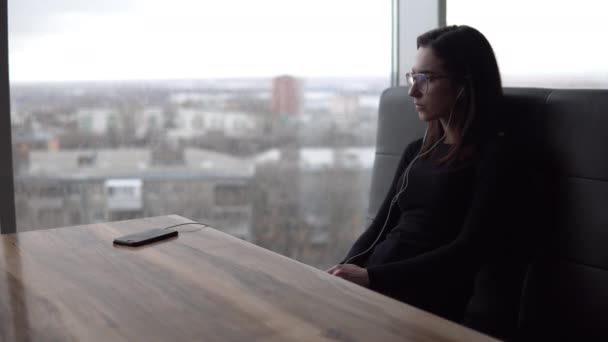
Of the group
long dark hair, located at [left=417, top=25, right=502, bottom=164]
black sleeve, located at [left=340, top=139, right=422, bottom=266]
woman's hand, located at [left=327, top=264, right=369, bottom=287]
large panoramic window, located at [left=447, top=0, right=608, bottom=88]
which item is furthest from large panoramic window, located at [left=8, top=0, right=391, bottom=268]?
woman's hand, located at [left=327, top=264, right=369, bottom=287]

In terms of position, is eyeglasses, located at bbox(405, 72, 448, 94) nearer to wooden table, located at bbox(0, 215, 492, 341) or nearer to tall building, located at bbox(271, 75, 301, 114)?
wooden table, located at bbox(0, 215, 492, 341)

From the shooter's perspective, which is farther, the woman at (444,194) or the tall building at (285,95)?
the tall building at (285,95)

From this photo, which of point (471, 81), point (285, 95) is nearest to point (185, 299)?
point (471, 81)

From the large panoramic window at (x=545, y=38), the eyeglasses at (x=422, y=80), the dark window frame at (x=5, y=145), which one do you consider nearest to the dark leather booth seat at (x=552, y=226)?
the eyeglasses at (x=422, y=80)

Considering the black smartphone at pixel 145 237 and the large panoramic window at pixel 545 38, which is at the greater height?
the large panoramic window at pixel 545 38

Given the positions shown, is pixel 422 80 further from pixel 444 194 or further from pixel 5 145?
pixel 5 145

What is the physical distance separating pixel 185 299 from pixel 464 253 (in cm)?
81

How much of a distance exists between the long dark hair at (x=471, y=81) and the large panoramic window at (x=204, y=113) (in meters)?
1.02

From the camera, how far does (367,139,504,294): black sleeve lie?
1615mm

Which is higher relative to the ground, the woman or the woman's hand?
the woman

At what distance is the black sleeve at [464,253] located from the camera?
1.62 metres

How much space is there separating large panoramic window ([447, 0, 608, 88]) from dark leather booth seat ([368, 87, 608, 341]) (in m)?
0.53

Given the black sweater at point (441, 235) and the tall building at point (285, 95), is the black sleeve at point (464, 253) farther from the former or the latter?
the tall building at point (285, 95)

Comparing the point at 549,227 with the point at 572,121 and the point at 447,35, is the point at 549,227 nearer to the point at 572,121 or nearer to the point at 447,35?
the point at 572,121
